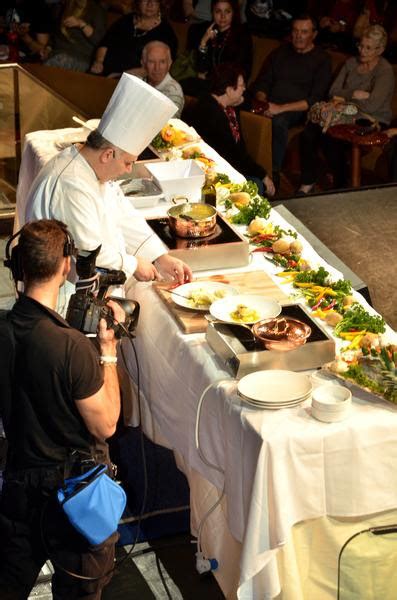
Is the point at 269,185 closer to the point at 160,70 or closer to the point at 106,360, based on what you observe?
the point at 160,70

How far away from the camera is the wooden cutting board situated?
359 centimetres

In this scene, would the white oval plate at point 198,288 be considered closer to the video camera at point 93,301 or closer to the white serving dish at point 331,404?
the video camera at point 93,301

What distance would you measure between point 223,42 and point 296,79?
58 centimetres

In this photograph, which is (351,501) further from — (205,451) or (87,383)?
(87,383)

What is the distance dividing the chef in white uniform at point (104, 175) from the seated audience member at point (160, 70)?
2485 millimetres

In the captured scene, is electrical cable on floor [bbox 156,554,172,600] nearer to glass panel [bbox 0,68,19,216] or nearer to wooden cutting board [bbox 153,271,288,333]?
wooden cutting board [bbox 153,271,288,333]

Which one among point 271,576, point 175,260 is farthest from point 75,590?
point 175,260

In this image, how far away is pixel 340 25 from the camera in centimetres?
809

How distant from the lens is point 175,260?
3.86 m

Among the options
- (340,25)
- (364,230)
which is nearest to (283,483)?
(364,230)

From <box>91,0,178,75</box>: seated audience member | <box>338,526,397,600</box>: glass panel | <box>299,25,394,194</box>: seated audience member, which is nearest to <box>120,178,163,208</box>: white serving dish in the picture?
<box>338,526,397,600</box>: glass panel

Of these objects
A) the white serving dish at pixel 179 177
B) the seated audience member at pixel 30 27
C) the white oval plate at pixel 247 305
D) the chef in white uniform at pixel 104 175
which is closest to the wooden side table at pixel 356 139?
the white serving dish at pixel 179 177

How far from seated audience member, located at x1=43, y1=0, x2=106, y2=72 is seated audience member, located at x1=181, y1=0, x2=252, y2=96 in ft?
3.12

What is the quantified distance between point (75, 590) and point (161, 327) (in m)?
1.03
